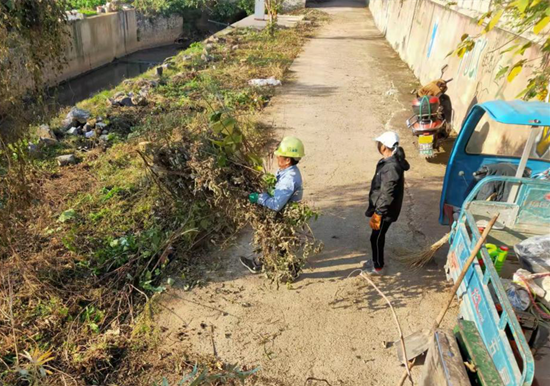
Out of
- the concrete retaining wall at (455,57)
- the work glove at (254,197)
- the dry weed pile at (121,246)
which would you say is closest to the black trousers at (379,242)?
the dry weed pile at (121,246)

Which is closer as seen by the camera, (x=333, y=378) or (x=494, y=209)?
(x=333, y=378)

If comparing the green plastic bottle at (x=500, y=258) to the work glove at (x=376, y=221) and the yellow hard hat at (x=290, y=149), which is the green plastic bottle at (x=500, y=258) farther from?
the yellow hard hat at (x=290, y=149)

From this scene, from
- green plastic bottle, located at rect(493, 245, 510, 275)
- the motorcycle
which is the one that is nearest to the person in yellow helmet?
green plastic bottle, located at rect(493, 245, 510, 275)

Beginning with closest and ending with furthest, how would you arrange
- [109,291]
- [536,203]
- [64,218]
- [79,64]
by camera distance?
[536,203]
[109,291]
[64,218]
[79,64]

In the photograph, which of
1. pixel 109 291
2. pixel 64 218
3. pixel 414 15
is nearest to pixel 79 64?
pixel 414 15

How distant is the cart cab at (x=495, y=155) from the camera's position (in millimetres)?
3758

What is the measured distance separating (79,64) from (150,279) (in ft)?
64.1

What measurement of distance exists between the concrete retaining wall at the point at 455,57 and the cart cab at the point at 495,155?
1.39 meters

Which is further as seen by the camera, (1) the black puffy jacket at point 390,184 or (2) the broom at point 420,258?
(2) the broom at point 420,258

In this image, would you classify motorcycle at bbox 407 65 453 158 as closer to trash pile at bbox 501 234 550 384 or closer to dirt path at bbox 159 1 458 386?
dirt path at bbox 159 1 458 386

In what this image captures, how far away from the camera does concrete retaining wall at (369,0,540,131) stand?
6871 millimetres

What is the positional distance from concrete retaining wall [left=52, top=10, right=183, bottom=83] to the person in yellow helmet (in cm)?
1608

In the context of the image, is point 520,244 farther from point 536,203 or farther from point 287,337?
point 287,337

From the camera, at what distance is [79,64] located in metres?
20.3
